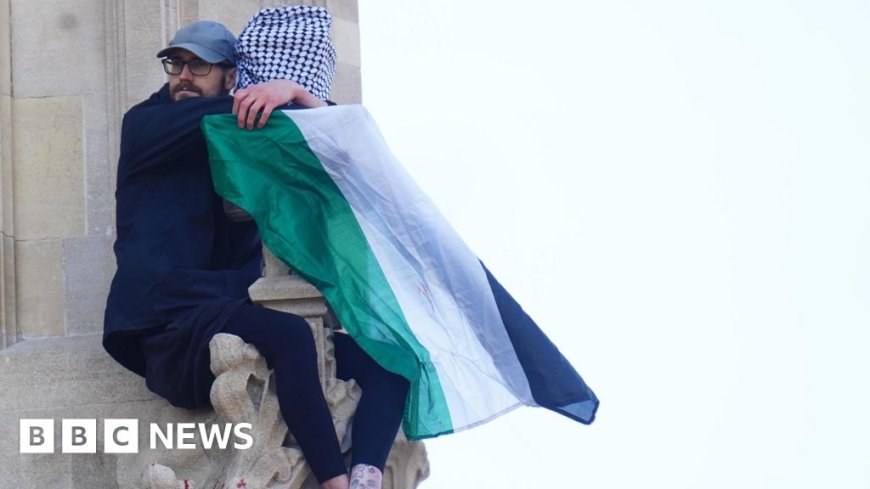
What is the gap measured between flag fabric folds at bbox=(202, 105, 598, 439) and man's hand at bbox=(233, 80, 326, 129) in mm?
50

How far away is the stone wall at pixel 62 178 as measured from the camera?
1241 cm

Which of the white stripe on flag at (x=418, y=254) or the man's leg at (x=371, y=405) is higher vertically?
the white stripe on flag at (x=418, y=254)

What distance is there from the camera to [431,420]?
458 inches

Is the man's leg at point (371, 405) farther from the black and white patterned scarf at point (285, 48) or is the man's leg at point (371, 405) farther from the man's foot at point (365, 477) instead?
the black and white patterned scarf at point (285, 48)

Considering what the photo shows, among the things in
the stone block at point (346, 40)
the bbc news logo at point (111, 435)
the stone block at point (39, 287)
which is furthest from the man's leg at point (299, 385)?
the stone block at point (346, 40)

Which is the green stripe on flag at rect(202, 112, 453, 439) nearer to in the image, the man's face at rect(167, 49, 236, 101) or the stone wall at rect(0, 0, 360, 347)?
the man's face at rect(167, 49, 236, 101)

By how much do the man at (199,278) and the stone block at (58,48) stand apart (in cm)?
72

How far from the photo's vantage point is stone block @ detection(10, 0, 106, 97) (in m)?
13.0

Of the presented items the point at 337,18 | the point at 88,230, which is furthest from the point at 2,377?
the point at 337,18

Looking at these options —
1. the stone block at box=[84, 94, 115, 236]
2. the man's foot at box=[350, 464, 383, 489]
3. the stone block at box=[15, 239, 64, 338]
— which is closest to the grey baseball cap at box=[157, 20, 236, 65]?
the stone block at box=[84, 94, 115, 236]

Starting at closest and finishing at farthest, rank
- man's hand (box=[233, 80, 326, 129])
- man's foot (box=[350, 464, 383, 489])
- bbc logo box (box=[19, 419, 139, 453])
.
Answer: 1. man's foot (box=[350, 464, 383, 489])
2. man's hand (box=[233, 80, 326, 129])
3. bbc logo box (box=[19, 419, 139, 453])

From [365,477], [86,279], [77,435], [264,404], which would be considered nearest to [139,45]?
[86,279]

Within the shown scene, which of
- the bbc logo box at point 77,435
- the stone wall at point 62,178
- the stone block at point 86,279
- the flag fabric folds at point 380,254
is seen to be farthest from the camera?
the stone block at point 86,279

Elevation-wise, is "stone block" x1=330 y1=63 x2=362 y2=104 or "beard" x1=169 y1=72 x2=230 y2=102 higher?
"beard" x1=169 y1=72 x2=230 y2=102
